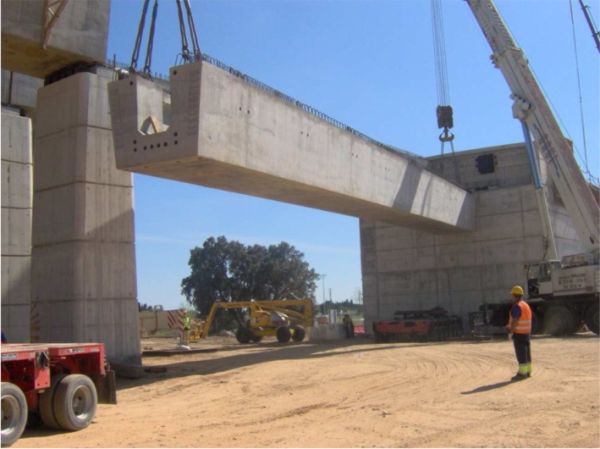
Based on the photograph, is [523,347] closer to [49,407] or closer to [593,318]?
[49,407]

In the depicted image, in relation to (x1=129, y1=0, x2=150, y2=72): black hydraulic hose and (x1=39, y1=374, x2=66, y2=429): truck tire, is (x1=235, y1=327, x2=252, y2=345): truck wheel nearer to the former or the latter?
(x1=129, y1=0, x2=150, y2=72): black hydraulic hose

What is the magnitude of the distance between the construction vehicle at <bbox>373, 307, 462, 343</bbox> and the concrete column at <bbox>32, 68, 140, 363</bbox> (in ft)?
39.3

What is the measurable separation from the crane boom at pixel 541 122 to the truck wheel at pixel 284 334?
1255 centimetres

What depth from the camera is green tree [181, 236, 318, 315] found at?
203 ft

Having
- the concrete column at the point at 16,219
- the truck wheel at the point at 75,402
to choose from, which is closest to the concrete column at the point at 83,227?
the concrete column at the point at 16,219

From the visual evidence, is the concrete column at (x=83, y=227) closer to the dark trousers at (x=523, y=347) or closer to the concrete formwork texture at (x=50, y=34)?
the concrete formwork texture at (x=50, y=34)

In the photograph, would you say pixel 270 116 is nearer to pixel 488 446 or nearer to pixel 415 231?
pixel 488 446

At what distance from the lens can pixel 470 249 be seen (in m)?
29.0

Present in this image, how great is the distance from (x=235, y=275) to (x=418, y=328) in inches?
1554

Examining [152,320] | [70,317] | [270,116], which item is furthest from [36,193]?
[152,320]

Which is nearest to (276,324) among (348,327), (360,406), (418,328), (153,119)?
(348,327)

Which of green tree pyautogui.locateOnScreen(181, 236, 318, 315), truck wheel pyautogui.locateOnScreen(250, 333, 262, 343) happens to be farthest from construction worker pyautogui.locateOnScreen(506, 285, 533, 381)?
green tree pyautogui.locateOnScreen(181, 236, 318, 315)

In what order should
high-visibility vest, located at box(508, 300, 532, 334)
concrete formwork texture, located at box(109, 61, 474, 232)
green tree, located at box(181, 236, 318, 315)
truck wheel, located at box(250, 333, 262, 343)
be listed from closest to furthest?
high-visibility vest, located at box(508, 300, 532, 334) < concrete formwork texture, located at box(109, 61, 474, 232) < truck wheel, located at box(250, 333, 262, 343) < green tree, located at box(181, 236, 318, 315)

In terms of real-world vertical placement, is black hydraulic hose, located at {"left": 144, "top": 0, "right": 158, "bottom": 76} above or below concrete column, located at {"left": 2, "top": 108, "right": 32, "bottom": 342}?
above
